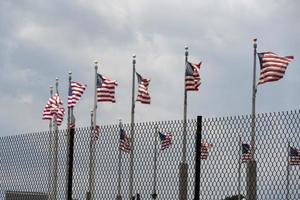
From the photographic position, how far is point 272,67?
73.7 ft

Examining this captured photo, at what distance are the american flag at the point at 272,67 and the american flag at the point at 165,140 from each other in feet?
45.3

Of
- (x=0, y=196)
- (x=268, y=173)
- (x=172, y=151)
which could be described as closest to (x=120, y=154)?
(x=172, y=151)

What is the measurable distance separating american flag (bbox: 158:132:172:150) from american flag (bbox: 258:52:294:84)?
45.3ft

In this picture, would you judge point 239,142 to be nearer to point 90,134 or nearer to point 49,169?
point 90,134

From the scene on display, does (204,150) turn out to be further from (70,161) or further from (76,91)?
(76,91)

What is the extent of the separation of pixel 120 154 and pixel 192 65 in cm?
2197

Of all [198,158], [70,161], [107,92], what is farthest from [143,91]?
[198,158]

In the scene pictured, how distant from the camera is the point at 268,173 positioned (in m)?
6.84

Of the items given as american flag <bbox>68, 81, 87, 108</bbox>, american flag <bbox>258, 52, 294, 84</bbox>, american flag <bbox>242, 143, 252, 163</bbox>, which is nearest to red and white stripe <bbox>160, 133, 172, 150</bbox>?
american flag <bbox>242, 143, 252, 163</bbox>

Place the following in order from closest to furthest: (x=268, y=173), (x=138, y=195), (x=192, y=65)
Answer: (x=268, y=173)
(x=138, y=195)
(x=192, y=65)

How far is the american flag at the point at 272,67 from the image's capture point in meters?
21.9

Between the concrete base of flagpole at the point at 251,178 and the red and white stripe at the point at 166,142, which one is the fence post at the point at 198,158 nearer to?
the red and white stripe at the point at 166,142

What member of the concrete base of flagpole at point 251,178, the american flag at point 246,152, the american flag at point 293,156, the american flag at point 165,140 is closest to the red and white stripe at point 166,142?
the american flag at point 165,140

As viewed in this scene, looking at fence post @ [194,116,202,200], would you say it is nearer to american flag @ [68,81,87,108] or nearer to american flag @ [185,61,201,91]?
american flag @ [185,61,201,91]
